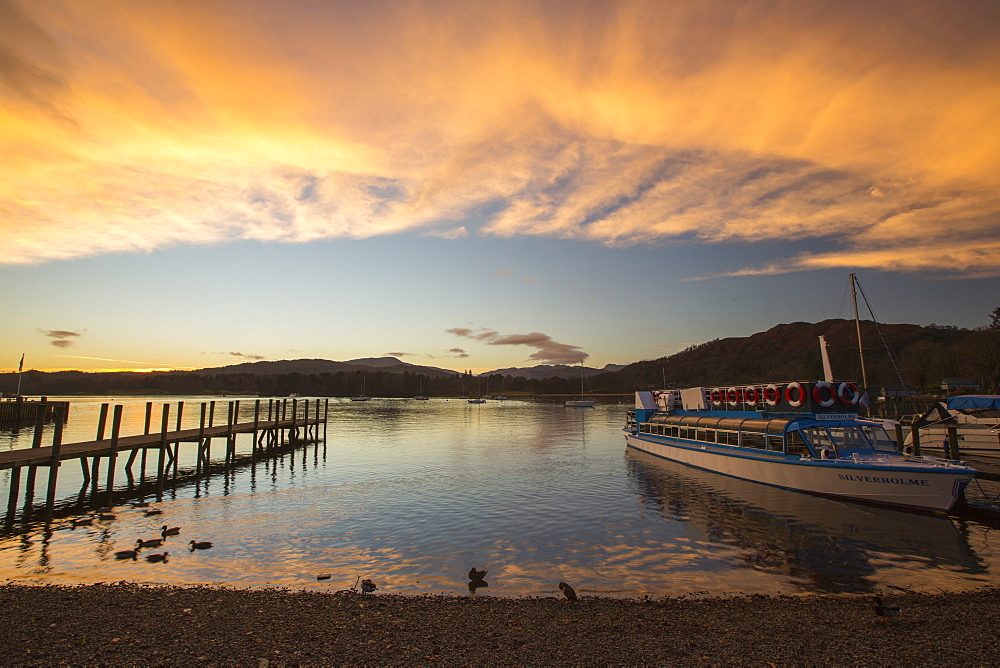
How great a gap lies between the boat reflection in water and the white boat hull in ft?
2.17

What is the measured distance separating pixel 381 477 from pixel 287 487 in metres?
6.13

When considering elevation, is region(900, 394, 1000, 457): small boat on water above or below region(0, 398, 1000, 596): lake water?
above

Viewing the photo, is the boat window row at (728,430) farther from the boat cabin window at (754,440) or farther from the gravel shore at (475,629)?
the gravel shore at (475,629)

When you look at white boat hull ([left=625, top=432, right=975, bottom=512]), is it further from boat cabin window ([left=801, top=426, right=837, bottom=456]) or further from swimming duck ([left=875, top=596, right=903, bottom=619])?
swimming duck ([left=875, top=596, right=903, bottom=619])

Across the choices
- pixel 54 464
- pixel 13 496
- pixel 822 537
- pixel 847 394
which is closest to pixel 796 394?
pixel 847 394

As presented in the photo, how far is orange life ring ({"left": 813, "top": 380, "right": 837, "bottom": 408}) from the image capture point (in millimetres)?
27094

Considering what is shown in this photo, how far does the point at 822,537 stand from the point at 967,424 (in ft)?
107

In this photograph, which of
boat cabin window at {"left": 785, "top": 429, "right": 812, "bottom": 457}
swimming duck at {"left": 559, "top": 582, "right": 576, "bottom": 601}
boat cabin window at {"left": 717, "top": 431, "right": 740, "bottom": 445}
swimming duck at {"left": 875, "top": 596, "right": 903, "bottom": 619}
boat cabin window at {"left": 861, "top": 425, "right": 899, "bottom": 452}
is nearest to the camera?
swimming duck at {"left": 875, "top": 596, "right": 903, "bottom": 619}

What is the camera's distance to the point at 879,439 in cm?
2598

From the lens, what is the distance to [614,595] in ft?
43.8

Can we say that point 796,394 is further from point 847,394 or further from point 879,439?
point 879,439

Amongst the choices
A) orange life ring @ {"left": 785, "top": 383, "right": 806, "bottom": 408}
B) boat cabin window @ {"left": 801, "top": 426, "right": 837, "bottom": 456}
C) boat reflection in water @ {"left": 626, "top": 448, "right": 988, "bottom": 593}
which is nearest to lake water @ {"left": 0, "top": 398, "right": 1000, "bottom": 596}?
boat reflection in water @ {"left": 626, "top": 448, "right": 988, "bottom": 593}

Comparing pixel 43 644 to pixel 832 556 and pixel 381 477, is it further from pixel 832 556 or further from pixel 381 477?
pixel 381 477

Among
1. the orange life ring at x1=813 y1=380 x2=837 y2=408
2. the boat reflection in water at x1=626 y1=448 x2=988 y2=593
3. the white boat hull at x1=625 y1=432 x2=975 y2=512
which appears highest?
the orange life ring at x1=813 y1=380 x2=837 y2=408
